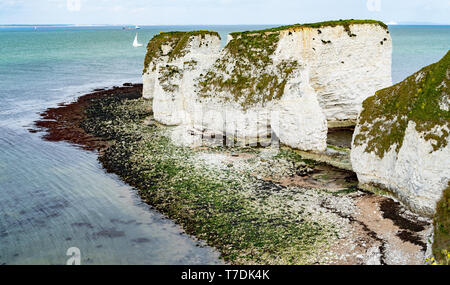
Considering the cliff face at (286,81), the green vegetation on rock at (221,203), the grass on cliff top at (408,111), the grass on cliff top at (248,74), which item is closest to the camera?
the green vegetation on rock at (221,203)

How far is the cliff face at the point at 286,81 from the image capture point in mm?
27328

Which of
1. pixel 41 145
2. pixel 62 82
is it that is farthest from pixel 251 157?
pixel 62 82

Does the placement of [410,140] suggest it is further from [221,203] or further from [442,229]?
[221,203]

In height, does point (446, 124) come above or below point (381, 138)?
above

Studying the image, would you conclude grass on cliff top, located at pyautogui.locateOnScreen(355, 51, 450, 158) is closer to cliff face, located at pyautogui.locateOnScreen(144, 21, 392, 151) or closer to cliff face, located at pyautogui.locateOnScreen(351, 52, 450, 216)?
cliff face, located at pyautogui.locateOnScreen(351, 52, 450, 216)

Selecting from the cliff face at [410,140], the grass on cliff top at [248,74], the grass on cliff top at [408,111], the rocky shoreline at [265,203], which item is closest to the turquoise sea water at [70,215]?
the rocky shoreline at [265,203]

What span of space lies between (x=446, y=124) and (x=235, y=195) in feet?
34.7

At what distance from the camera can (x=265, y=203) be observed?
19.8 meters

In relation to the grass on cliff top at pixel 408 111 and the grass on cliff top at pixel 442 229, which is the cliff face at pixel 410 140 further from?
the grass on cliff top at pixel 442 229

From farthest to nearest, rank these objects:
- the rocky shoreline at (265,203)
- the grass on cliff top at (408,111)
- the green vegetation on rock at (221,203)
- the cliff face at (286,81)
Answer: the cliff face at (286,81) → the grass on cliff top at (408,111) → the green vegetation on rock at (221,203) → the rocky shoreline at (265,203)

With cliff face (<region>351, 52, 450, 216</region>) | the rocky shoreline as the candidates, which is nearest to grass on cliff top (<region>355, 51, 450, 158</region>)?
cliff face (<region>351, 52, 450, 216</region>)

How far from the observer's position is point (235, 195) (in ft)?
68.2

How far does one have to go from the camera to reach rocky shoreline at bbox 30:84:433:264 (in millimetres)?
15648

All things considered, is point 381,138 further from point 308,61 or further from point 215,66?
point 215,66
